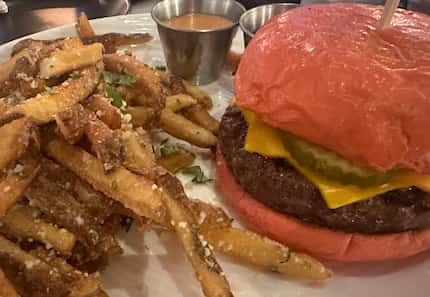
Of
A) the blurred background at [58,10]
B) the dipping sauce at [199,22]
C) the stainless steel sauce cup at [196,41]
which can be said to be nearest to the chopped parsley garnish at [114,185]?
the stainless steel sauce cup at [196,41]

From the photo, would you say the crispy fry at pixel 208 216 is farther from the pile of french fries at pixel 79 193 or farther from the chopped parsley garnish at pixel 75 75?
the chopped parsley garnish at pixel 75 75

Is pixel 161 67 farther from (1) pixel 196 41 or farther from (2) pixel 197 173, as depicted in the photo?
(2) pixel 197 173

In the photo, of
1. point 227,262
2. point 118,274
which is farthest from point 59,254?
point 227,262

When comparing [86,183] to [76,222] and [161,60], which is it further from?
[161,60]

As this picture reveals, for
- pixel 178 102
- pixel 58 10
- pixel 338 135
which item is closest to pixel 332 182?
pixel 338 135

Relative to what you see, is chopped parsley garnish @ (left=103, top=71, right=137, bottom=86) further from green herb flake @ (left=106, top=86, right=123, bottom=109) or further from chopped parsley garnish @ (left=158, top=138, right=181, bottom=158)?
chopped parsley garnish @ (left=158, top=138, right=181, bottom=158)

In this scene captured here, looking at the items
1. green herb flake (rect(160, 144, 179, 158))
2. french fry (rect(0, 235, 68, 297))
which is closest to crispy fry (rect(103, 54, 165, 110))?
green herb flake (rect(160, 144, 179, 158))

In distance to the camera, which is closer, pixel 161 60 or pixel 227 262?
pixel 227 262
